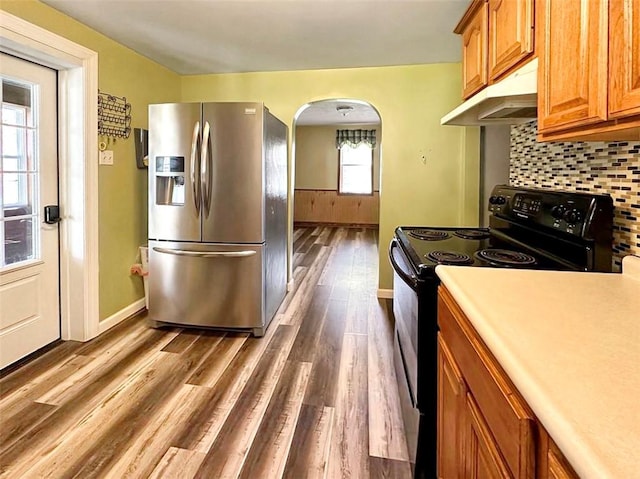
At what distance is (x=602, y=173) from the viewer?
1.56 metres

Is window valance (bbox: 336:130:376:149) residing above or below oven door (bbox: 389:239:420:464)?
above

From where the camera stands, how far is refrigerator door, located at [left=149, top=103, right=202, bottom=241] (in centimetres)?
286

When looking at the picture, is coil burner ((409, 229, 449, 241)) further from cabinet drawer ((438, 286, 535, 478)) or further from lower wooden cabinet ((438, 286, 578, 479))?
cabinet drawer ((438, 286, 535, 478))

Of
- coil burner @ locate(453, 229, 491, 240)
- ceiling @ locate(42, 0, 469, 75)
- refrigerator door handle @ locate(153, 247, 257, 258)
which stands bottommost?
refrigerator door handle @ locate(153, 247, 257, 258)

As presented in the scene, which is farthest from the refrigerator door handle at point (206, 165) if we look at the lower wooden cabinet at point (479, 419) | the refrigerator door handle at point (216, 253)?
the lower wooden cabinet at point (479, 419)

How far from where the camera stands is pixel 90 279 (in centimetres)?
282

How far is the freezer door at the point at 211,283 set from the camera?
9.55 feet

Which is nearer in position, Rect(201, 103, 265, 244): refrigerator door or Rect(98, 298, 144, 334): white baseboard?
Rect(201, 103, 265, 244): refrigerator door

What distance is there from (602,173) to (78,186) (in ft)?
9.76

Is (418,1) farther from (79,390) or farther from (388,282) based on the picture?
(79,390)

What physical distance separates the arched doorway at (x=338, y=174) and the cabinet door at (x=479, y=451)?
27.7ft

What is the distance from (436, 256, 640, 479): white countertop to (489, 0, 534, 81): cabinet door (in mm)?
925

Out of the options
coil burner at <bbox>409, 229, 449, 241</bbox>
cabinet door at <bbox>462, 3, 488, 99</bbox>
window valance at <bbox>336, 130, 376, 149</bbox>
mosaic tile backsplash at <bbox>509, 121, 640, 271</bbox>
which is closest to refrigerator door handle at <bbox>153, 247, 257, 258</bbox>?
coil burner at <bbox>409, 229, 449, 241</bbox>

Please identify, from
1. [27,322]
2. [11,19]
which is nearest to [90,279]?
[27,322]
